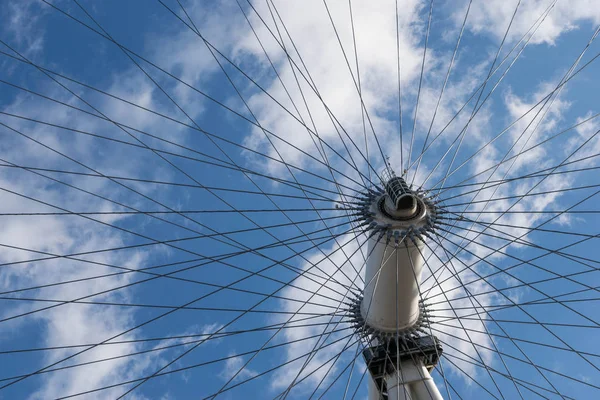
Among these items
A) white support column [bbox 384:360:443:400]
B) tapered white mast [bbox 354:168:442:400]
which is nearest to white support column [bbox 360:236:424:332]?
tapered white mast [bbox 354:168:442:400]

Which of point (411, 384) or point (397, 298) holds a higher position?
point (397, 298)

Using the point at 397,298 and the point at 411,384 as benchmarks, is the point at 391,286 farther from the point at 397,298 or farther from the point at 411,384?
the point at 411,384

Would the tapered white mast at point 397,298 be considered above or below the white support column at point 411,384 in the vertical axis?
above

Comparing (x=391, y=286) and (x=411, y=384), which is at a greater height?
(x=391, y=286)

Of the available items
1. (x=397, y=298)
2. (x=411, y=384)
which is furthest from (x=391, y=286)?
(x=411, y=384)

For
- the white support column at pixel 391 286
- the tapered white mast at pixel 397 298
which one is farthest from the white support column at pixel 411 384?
the white support column at pixel 391 286

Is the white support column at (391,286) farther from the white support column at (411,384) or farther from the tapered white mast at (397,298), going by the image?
the white support column at (411,384)

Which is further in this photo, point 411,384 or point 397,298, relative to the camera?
point 411,384

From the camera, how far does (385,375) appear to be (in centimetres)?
1098

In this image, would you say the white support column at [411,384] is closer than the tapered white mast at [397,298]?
No

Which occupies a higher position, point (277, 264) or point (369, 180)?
point (369, 180)

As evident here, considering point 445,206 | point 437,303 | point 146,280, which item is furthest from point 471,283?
point 146,280

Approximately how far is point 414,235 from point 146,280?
469 centimetres

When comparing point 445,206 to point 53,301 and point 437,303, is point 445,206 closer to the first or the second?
point 437,303
